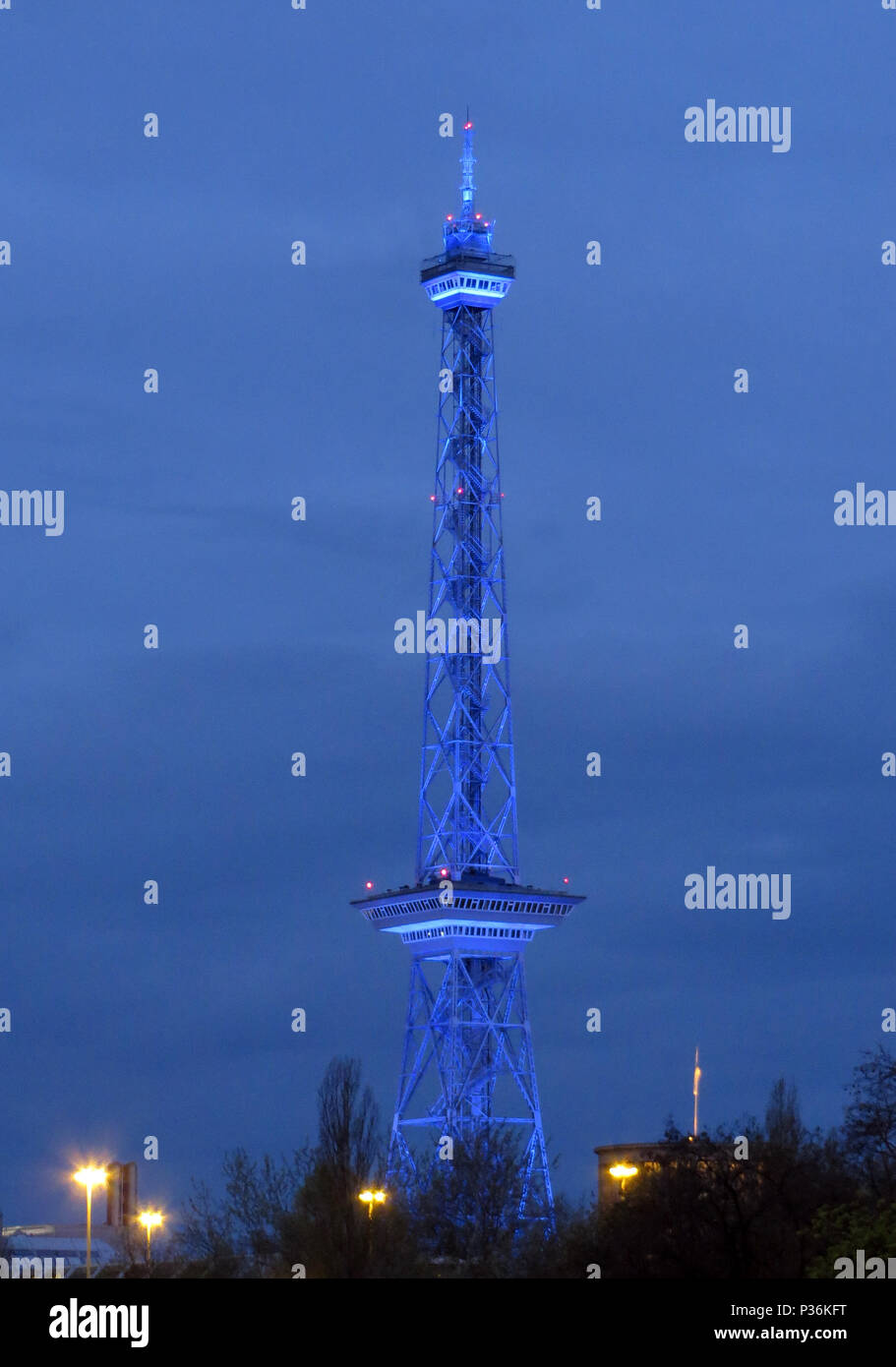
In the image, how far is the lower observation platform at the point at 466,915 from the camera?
16838cm

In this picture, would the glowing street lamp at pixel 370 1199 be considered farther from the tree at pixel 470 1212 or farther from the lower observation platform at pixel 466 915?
the lower observation platform at pixel 466 915

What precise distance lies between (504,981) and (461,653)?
22751 millimetres

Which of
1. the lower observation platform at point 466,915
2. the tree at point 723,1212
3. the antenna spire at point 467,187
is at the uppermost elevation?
the antenna spire at point 467,187

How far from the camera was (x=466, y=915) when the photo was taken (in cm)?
16850

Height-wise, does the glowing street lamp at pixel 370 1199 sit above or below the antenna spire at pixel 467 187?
below

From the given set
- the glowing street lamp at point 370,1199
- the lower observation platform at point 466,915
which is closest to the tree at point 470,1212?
the glowing street lamp at point 370,1199

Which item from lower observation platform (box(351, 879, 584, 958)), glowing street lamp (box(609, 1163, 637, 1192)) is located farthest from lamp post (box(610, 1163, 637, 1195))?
lower observation platform (box(351, 879, 584, 958))

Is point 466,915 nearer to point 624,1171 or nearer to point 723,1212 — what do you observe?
point 624,1171

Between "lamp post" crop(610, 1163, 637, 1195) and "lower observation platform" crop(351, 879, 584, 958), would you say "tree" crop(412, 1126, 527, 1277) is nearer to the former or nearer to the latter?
"lamp post" crop(610, 1163, 637, 1195)

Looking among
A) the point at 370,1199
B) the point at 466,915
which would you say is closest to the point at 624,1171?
the point at 370,1199

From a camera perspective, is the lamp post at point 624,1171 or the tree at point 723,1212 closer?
the tree at point 723,1212

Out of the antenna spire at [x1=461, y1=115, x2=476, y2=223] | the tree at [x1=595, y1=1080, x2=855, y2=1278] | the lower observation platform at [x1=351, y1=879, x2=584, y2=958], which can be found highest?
the antenna spire at [x1=461, y1=115, x2=476, y2=223]

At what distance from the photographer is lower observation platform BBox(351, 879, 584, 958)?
168 m

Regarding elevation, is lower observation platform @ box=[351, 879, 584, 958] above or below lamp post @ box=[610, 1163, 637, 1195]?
above
